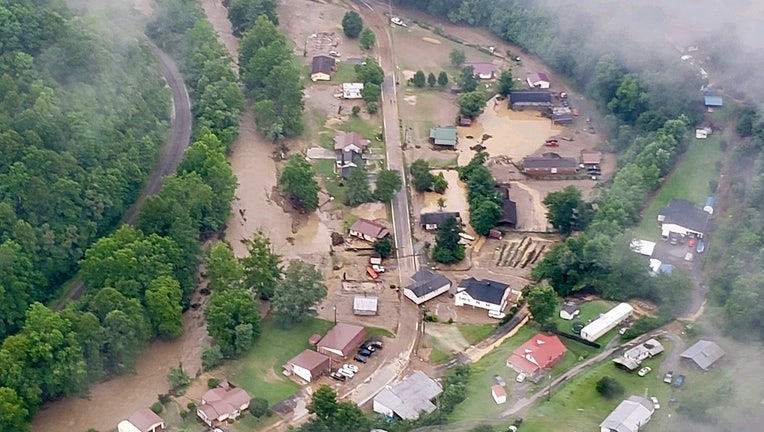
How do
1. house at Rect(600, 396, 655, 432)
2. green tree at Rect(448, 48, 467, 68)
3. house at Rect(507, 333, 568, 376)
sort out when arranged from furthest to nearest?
1. green tree at Rect(448, 48, 467, 68)
2. house at Rect(507, 333, 568, 376)
3. house at Rect(600, 396, 655, 432)

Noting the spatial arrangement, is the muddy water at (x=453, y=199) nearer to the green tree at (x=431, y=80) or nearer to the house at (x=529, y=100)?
the house at (x=529, y=100)

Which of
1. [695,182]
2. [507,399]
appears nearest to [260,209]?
[507,399]

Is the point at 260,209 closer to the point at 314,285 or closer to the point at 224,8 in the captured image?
the point at 314,285

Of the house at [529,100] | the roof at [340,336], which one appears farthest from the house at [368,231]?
the house at [529,100]

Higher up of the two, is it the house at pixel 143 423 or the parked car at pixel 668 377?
the parked car at pixel 668 377

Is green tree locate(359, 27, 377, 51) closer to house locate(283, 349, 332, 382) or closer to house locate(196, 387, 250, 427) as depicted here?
house locate(283, 349, 332, 382)

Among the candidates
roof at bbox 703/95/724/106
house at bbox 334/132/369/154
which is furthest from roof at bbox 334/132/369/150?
roof at bbox 703/95/724/106
